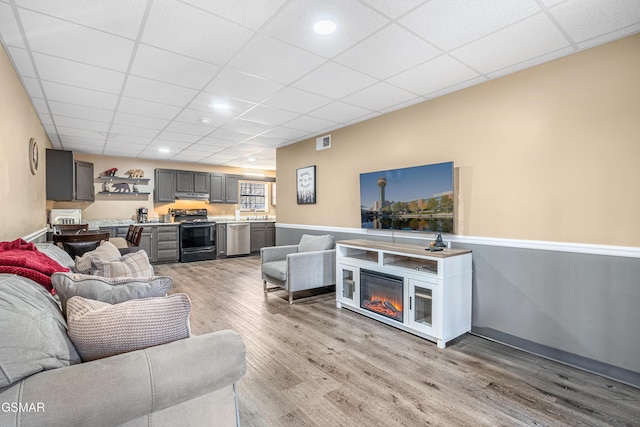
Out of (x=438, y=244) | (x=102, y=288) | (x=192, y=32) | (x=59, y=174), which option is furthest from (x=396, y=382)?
(x=59, y=174)

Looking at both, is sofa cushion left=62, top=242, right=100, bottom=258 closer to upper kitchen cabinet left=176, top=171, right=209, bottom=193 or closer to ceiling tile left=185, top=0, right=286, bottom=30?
ceiling tile left=185, top=0, right=286, bottom=30

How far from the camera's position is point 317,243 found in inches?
182

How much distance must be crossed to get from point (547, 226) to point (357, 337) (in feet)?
6.53

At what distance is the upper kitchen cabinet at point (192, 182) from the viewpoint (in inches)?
309

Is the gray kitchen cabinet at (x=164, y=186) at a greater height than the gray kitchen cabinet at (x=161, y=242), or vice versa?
the gray kitchen cabinet at (x=164, y=186)

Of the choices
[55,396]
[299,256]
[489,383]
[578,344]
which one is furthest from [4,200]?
[578,344]

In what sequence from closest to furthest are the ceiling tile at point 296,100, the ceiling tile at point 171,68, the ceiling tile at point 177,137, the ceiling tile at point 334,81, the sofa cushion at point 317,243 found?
the ceiling tile at point 171,68, the ceiling tile at point 334,81, the ceiling tile at point 296,100, the sofa cushion at point 317,243, the ceiling tile at point 177,137

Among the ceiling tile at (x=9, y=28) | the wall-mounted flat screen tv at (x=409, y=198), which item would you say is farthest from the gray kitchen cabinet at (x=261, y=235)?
the ceiling tile at (x=9, y=28)

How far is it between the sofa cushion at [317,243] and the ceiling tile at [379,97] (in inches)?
75.4

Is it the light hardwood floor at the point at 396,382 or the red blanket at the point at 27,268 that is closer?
the red blanket at the point at 27,268

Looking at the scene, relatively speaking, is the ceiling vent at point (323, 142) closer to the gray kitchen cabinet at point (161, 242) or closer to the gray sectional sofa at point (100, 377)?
the gray sectional sofa at point (100, 377)

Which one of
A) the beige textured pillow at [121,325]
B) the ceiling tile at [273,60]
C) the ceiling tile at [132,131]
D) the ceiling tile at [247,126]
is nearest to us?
the beige textured pillow at [121,325]

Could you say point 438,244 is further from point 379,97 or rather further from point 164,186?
point 164,186

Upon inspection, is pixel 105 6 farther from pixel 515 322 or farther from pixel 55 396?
pixel 515 322
